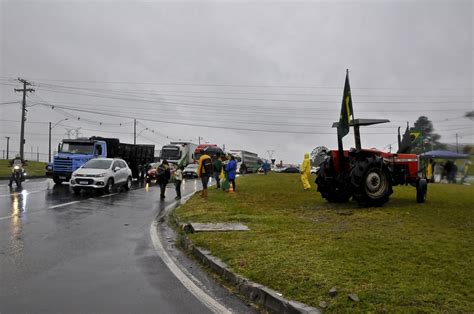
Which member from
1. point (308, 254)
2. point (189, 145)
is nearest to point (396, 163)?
Result: point (308, 254)

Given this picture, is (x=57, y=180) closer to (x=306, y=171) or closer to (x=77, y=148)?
(x=77, y=148)

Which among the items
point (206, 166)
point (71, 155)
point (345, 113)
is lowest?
point (206, 166)

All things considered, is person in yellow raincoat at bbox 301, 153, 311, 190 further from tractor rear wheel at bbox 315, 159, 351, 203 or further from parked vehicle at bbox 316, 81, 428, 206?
parked vehicle at bbox 316, 81, 428, 206

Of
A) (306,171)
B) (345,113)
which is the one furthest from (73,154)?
(345,113)

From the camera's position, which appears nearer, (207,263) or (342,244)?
(207,263)

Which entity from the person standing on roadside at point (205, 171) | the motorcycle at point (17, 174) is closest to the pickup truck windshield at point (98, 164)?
the motorcycle at point (17, 174)

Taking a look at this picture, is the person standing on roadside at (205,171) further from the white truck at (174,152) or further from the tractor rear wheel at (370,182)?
the white truck at (174,152)

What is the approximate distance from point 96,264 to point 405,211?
28.3ft

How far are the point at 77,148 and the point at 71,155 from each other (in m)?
1.18

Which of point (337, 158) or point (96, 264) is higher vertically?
point (337, 158)

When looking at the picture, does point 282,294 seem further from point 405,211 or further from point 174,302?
point 405,211

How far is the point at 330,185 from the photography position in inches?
578

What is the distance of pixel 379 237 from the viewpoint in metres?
8.42

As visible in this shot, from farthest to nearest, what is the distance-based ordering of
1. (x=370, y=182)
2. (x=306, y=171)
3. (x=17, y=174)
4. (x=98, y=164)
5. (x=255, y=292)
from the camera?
1. (x=17, y=174)
2. (x=306, y=171)
3. (x=98, y=164)
4. (x=370, y=182)
5. (x=255, y=292)
